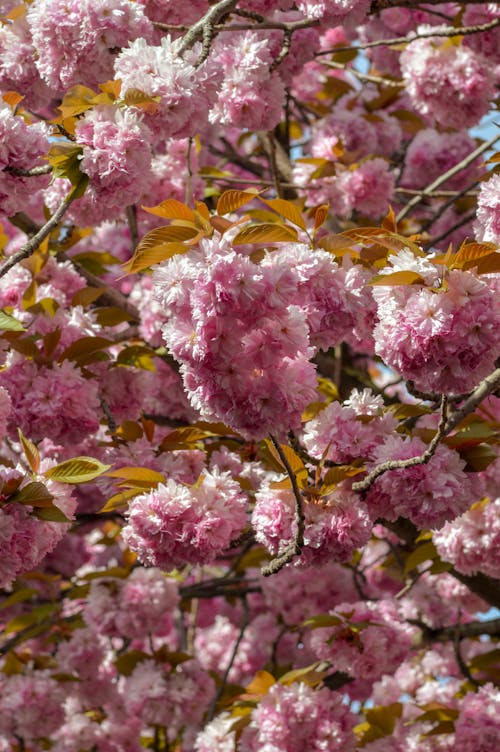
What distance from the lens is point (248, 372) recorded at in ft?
5.76

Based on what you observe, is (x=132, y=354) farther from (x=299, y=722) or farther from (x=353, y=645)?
(x=299, y=722)

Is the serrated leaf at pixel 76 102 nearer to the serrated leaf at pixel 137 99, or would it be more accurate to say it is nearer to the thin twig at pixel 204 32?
the serrated leaf at pixel 137 99

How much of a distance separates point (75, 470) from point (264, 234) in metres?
0.74

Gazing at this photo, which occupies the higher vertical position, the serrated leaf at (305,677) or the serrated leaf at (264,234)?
the serrated leaf at (264,234)

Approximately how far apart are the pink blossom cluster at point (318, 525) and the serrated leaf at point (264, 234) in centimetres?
64

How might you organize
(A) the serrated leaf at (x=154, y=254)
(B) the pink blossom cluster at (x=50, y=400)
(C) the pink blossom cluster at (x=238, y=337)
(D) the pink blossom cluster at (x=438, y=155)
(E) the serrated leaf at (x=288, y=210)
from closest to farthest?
(C) the pink blossom cluster at (x=238, y=337)
(A) the serrated leaf at (x=154, y=254)
(E) the serrated leaf at (x=288, y=210)
(B) the pink blossom cluster at (x=50, y=400)
(D) the pink blossom cluster at (x=438, y=155)

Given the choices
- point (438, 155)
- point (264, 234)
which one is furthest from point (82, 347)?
point (438, 155)

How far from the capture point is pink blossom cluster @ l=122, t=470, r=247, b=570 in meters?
2.26

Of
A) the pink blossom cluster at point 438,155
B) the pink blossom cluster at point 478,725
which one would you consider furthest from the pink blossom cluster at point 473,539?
the pink blossom cluster at point 438,155

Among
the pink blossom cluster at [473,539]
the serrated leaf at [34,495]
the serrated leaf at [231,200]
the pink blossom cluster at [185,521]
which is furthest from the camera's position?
the pink blossom cluster at [473,539]

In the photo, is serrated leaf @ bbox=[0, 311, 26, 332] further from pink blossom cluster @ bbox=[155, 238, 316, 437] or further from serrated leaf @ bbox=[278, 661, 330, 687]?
serrated leaf @ bbox=[278, 661, 330, 687]

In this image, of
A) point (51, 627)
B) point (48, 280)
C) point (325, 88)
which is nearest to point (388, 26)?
point (325, 88)

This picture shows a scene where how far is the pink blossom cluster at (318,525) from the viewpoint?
220 cm

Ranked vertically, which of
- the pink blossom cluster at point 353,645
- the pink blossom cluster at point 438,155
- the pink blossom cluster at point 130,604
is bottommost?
the pink blossom cluster at point 130,604
